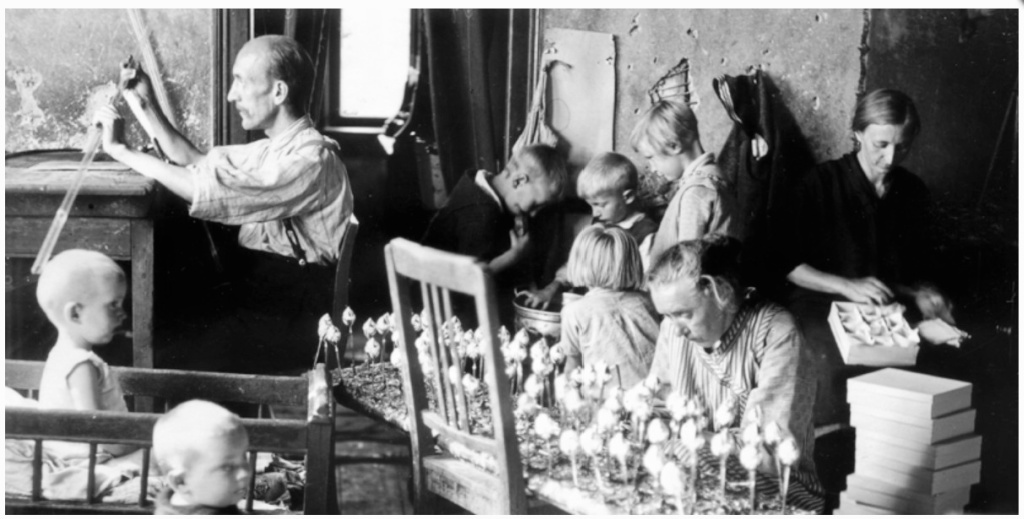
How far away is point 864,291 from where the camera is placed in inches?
101

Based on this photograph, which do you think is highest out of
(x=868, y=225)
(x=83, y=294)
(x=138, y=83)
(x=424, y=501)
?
(x=138, y=83)

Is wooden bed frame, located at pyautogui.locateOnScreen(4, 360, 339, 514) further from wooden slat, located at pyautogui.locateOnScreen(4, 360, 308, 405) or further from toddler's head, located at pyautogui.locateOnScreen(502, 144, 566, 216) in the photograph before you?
toddler's head, located at pyautogui.locateOnScreen(502, 144, 566, 216)

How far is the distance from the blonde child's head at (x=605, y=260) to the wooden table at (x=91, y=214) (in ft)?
3.44

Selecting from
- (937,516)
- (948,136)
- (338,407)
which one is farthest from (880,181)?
(338,407)

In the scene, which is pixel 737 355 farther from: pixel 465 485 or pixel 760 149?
pixel 465 485

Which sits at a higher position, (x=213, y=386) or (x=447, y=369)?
(x=447, y=369)

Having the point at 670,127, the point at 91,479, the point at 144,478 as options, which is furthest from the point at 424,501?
the point at 670,127

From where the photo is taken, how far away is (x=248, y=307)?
8.75ft

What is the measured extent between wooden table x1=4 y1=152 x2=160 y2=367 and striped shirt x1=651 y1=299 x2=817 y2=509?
1321mm

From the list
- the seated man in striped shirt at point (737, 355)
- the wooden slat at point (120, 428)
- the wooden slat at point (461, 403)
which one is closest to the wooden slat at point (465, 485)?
the wooden slat at point (461, 403)

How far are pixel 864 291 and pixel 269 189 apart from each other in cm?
149

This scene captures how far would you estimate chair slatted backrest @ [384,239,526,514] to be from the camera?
209 cm

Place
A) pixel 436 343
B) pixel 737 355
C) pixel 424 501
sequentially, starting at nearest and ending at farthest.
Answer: pixel 436 343
pixel 737 355
pixel 424 501
